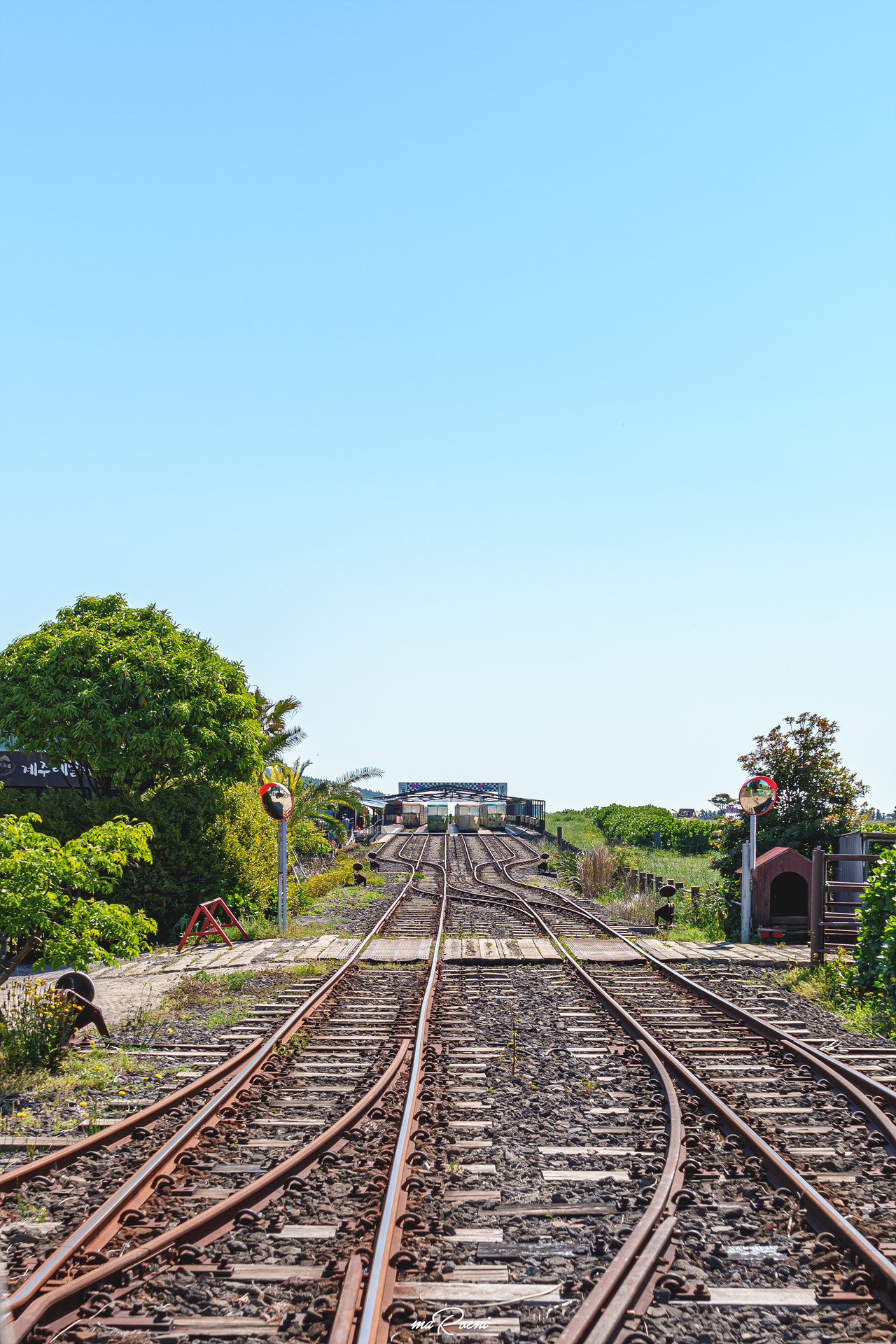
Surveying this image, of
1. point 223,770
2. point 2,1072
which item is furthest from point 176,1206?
point 223,770

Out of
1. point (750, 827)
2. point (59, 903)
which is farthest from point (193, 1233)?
point (750, 827)

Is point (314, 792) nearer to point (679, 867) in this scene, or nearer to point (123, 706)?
point (123, 706)

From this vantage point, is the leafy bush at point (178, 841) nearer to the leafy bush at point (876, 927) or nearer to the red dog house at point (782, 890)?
the red dog house at point (782, 890)

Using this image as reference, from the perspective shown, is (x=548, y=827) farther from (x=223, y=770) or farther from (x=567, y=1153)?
(x=567, y=1153)

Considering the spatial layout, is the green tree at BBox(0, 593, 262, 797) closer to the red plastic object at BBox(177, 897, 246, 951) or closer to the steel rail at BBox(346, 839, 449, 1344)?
the red plastic object at BBox(177, 897, 246, 951)

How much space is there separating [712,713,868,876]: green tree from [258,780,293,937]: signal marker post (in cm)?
901

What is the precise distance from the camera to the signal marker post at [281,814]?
1789 centimetres

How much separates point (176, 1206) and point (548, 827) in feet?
208

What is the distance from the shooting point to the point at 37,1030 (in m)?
8.67

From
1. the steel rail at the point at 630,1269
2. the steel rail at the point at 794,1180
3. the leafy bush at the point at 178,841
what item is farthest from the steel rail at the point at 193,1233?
the leafy bush at the point at 178,841

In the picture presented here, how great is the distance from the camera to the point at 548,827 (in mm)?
67938

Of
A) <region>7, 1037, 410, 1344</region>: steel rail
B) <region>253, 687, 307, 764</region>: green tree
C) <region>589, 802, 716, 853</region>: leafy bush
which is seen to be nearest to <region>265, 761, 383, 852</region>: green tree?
<region>253, 687, 307, 764</region>: green tree

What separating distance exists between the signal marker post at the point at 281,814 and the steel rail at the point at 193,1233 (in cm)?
1092

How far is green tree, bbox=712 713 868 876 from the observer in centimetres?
1942
